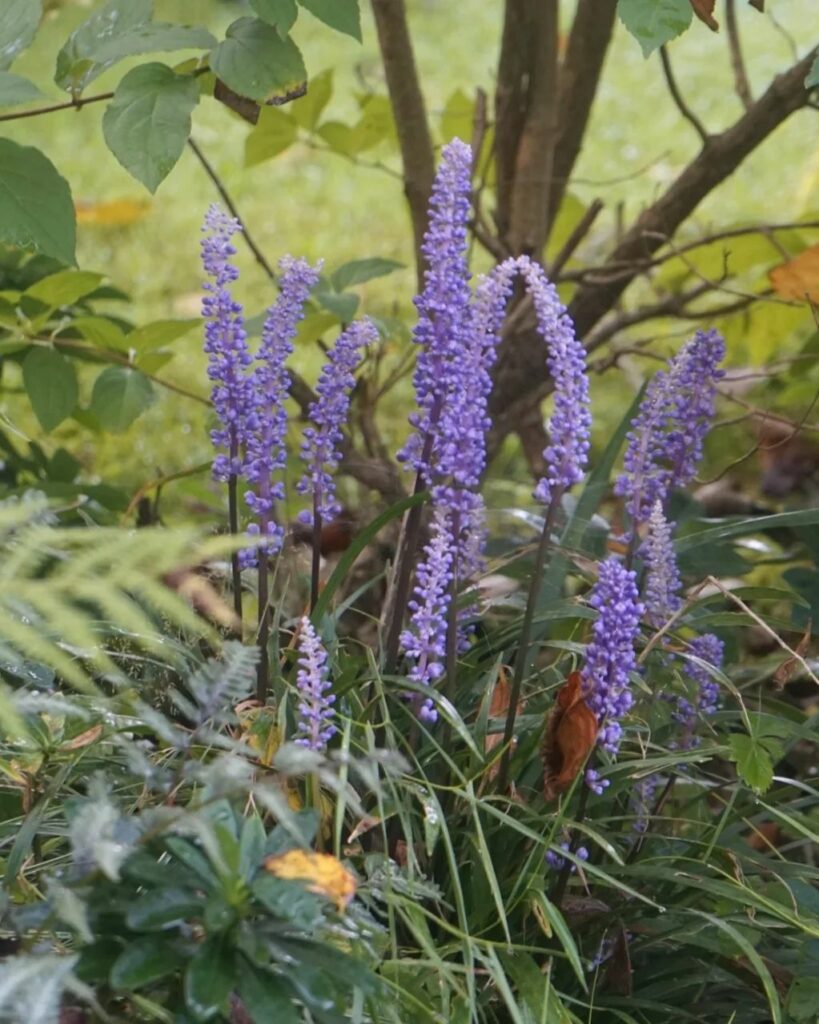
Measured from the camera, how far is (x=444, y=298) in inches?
44.7

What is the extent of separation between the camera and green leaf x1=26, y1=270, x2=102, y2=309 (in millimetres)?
1783

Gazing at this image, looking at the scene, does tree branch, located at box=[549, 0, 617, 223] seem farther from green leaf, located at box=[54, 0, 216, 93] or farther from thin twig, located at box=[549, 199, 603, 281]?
green leaf, located at box=[54, 0, 216, 93]

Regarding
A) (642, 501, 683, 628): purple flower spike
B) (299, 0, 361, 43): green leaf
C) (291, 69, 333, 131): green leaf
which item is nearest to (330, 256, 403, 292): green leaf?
(291, 69, 333, 131): green leaf

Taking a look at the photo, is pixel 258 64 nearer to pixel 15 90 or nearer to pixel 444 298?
pixel 15 90

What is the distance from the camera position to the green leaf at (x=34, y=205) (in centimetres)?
138

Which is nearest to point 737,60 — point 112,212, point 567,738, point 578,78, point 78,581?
point 578,78

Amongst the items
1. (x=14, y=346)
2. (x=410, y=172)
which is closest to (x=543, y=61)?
(x=410, y=172)

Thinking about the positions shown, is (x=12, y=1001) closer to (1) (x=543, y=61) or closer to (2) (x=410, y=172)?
(2) (x=410, y=172)

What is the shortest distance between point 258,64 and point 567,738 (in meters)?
0.73

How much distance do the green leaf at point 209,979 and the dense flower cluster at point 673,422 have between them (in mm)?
574

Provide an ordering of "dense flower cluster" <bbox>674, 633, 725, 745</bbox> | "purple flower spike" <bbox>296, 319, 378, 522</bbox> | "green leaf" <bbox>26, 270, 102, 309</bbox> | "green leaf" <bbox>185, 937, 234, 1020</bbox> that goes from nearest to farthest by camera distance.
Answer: "green leaf" <bbox>185, 937, 234, 1020</bbox>
"purple flower spike" <bbox>296, 319, 378, 522</bbox>
"dense flower cluster" <bbox>674, 633, 725, 745</bbox>
"green leaf" <bbox>26, 270, 102, 309</bbox>

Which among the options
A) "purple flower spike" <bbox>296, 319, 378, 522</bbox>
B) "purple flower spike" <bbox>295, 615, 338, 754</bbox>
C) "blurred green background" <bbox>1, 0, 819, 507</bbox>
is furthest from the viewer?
"blurred green background" <bbox>1, 0, 819, 507</bbox>

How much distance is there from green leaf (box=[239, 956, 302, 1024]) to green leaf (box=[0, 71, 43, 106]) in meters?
0.80

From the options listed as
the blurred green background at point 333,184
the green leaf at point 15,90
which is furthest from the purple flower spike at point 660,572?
the blurred green background at point 333,184
